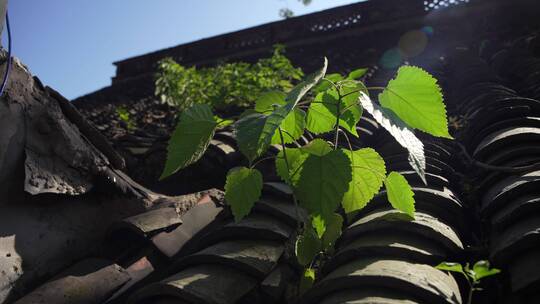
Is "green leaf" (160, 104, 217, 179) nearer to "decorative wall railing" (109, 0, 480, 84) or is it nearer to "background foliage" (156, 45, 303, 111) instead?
"background foliage" (156, 45, 303, 111)

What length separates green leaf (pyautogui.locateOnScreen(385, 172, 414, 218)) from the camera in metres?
1.35

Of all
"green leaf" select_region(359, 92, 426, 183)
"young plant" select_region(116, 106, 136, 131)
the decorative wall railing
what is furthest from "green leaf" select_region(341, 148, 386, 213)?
the decorative wall railing

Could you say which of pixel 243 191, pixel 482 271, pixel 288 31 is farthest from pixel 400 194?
pixel 288 31

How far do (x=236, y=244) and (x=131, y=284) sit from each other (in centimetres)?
50

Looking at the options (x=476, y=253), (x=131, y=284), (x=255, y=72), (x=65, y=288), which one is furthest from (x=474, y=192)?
(x=255, y=72)

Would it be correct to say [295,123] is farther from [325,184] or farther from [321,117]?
[325,184]

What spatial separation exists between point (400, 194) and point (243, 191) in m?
0.51

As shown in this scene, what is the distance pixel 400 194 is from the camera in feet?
4.52

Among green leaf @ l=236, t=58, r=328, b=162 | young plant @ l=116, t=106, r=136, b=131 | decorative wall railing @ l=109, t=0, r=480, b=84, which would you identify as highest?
decorative wall railing @ l=109, t=0, r=480, b=84

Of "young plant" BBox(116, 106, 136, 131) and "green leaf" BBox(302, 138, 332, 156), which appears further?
"young plant" BBox(116, 106, 136, 131)

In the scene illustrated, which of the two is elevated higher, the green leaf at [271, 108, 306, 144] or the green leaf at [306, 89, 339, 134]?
the green leaf at [306, 89, 339, 134]

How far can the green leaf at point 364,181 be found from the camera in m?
1.40

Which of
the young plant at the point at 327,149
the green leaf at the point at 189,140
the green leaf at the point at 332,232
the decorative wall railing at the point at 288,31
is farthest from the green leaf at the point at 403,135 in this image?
the decorative wall railing at the point at 288,31

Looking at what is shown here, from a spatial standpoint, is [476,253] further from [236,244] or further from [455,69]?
[455,69]
